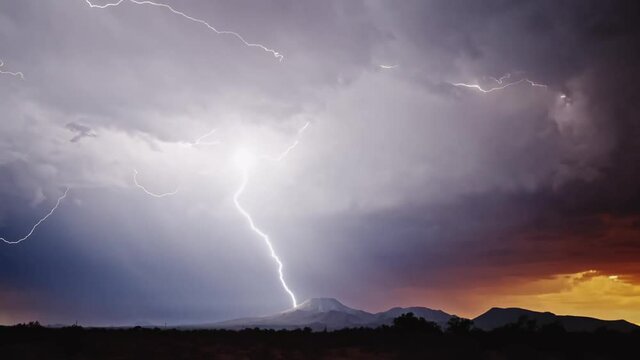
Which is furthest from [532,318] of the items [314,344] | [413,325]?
[314,344]

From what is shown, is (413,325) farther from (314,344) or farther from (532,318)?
(532,318)

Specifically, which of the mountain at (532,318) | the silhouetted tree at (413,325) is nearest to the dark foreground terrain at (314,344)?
the silhouetted tree at (413,325)

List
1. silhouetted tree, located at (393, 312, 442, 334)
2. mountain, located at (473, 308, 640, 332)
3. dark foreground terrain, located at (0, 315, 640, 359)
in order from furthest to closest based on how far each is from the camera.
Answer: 1. mountain, located at (473, 308, 640, 332)
2. silhouetted tree, located at (393, 312, 442, 334)
3. dark foreground terrain, located at (0, 315, 640, 359)

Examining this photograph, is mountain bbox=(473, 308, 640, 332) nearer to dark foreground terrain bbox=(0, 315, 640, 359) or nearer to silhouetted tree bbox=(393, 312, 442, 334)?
silhouetted tree bbox=(393, 312, 442, 334)

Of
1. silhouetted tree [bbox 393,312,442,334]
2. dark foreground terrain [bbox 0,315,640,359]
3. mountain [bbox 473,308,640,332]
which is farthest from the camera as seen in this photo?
mountain [bbox 473,308,640,332]

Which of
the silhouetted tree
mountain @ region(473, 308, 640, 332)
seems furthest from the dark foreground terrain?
mountain @ region(473, 308, 640, 332)

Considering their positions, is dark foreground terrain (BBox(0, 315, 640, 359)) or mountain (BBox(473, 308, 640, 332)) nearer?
dark foreground terrain (BBox(0, 315, 640, 359))

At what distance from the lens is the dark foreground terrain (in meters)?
23.4

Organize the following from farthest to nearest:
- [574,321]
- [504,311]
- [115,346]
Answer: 1. [504,311]
2. [574,321]
3. [115,346]

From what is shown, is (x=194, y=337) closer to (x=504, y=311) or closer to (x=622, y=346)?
(x=622, y=346)

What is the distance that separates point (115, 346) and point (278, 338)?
8715 mm

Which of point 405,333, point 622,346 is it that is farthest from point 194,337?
point 622,346

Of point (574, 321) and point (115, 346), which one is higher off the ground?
point (574, 321)

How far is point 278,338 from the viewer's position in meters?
27.1
